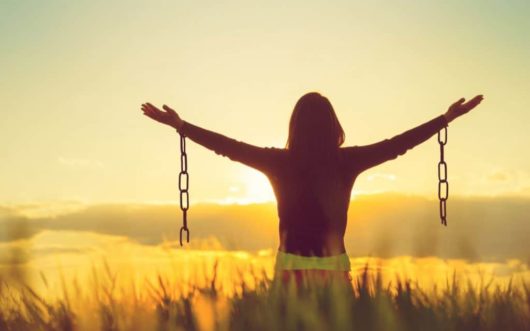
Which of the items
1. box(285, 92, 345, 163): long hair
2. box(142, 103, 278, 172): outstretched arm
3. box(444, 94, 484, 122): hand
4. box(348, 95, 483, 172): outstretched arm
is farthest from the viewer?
box(444, 94, 484, 122): hand

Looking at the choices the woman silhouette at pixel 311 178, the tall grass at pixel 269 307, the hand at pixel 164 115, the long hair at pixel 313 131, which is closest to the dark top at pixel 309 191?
the woman silhouette at pixel 311 178

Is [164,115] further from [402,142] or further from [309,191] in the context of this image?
[402,142]

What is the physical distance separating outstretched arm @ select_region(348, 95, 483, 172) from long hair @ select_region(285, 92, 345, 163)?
28 cm

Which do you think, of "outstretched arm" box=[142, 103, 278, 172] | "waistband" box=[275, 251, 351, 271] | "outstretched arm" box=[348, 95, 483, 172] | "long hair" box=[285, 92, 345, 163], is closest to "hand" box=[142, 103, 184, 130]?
"outstretched arm" box=[142, 103, 278, 172]

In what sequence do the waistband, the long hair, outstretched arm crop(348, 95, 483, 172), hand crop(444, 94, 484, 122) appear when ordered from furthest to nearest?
1. hand crop(444, 94, 484, 122)
2. outstretched arm crop(348, 95, 483, 172)
3. the long hair
4. the waistband

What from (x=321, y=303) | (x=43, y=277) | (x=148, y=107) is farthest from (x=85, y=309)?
(x=148, y=107)

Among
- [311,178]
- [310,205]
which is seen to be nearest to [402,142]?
[311,178]

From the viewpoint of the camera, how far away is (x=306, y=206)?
24.6 ft

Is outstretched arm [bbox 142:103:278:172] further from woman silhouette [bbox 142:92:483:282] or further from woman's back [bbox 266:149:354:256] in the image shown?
woman's back [bbox 266:149:354:256]

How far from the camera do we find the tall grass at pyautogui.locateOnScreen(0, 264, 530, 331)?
4.86 metres

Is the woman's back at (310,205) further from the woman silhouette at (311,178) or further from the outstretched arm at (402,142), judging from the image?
the outstretched arm at (402,142)

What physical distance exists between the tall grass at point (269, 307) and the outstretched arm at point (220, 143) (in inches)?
74.2

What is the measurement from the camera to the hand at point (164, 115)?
848 centimetres

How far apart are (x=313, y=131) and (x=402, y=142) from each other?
1.27 meters
